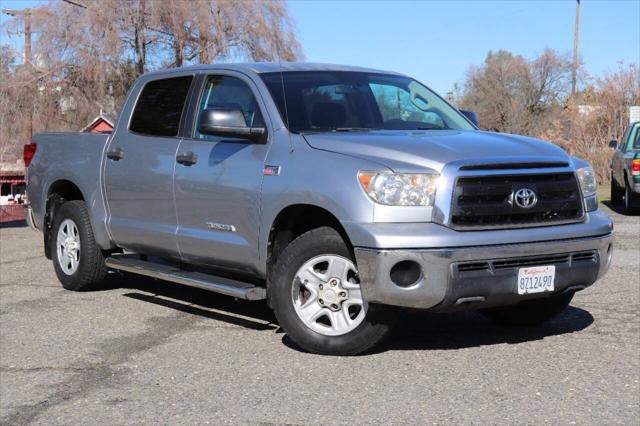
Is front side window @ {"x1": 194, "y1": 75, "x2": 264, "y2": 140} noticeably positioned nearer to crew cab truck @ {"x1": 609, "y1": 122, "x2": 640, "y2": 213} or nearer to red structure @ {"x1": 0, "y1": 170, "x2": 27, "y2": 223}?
red structure @ {"x1": 0, "y1": 170, "x2": 27, "y2": 223}

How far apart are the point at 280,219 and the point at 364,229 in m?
0.93

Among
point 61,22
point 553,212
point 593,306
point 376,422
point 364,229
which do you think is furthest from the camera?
point 61,22

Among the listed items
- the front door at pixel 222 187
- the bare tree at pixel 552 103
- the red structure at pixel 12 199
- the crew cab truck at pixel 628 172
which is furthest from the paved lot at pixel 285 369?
the bare tree at pixel 552 103

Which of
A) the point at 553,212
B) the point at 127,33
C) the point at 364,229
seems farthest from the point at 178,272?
the point at 127,33

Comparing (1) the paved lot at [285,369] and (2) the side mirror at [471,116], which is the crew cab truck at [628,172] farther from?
(2) the side mirror at [471,116]

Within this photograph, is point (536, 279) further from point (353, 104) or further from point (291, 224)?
point (353, 104)

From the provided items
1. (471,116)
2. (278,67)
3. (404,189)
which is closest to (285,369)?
(404,189)

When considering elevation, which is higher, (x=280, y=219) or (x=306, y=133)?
(x=306, y=133)

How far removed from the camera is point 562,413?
4.95m

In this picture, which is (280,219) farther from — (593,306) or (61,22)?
(61,22)

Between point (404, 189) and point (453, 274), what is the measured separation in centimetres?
58

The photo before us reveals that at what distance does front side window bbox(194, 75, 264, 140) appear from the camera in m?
6.99

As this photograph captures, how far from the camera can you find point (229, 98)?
7305 mm

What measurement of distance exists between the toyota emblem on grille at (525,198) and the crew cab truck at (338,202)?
0.05 feet
